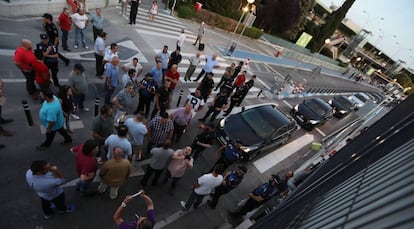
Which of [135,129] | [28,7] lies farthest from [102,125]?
[28,7]

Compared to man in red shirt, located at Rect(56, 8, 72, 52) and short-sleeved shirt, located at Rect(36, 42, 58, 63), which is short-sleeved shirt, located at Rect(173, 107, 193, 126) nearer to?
short-sleeved shirt, located at Rect(36, 42, 58, 63)

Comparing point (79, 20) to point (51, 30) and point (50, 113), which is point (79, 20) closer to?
point (51, 30)

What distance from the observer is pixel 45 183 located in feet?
12.4

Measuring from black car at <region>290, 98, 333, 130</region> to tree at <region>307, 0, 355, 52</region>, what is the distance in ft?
110

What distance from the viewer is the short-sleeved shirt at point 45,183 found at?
3.74m

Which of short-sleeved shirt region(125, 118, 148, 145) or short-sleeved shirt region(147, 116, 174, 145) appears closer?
short-sleeved shirt region(125, 118, 148, 145)

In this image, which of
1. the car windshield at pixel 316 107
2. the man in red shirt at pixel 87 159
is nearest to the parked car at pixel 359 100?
the car windshield at pixel 316 107

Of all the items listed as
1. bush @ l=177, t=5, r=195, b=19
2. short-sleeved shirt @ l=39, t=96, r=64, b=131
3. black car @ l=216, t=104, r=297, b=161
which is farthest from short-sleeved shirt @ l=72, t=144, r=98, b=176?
bush @ l=177, t=5, r=195, b=19

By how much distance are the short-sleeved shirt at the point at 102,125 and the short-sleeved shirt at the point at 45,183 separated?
1.62 meters

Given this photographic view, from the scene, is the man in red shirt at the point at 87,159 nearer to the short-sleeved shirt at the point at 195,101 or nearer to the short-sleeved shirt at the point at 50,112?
the short-sleeved shirt at the point at 50,112

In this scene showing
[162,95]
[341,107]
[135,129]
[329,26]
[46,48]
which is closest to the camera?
[135,129]

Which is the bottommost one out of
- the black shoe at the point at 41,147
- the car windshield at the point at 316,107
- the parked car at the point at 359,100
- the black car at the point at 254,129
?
the parked car at the point at 359,100

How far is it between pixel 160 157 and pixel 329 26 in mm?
45220

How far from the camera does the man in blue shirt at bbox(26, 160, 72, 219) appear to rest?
363 cm
